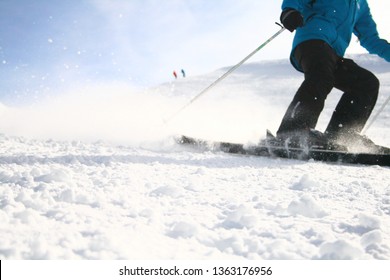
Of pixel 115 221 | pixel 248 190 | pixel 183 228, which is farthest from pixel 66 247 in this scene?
pixel 248 190

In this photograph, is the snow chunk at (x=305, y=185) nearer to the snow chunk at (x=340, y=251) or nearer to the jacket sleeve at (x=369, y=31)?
the snow chunk at (x=340, y=251)

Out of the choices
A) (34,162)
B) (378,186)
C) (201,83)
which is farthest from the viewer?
(201,83)

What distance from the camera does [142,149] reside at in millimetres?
3045

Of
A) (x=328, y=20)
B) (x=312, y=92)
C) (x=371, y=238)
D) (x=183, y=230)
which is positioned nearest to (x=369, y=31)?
(x=328, y=20)

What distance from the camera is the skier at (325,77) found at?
10.0ft

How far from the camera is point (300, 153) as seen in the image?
2.95 m

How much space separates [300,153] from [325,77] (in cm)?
81

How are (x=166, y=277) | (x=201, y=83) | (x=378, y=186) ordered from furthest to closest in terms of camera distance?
1. (x=201, y=83)
2. (x=378, y=186)
3. (x=166, y=277)

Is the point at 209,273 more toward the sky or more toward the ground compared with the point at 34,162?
more toward the ground

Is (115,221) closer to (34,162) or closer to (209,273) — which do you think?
(209,273)

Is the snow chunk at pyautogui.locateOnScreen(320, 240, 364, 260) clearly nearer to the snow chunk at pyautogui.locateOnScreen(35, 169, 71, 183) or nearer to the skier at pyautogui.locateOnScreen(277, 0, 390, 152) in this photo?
the snow chunk at pyautogui.locateOnScreen(35, 169, 71, 183)

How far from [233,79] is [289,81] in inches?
123

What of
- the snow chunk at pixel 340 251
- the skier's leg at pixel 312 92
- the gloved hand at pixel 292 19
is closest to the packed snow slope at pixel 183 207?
the snow chunk at pixel 340 251

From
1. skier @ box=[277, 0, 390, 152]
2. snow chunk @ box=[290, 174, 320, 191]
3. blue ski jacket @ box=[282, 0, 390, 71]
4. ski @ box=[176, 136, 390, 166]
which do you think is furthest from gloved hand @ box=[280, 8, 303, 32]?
snow chunk @ box=[290, 174, 320, 191]
